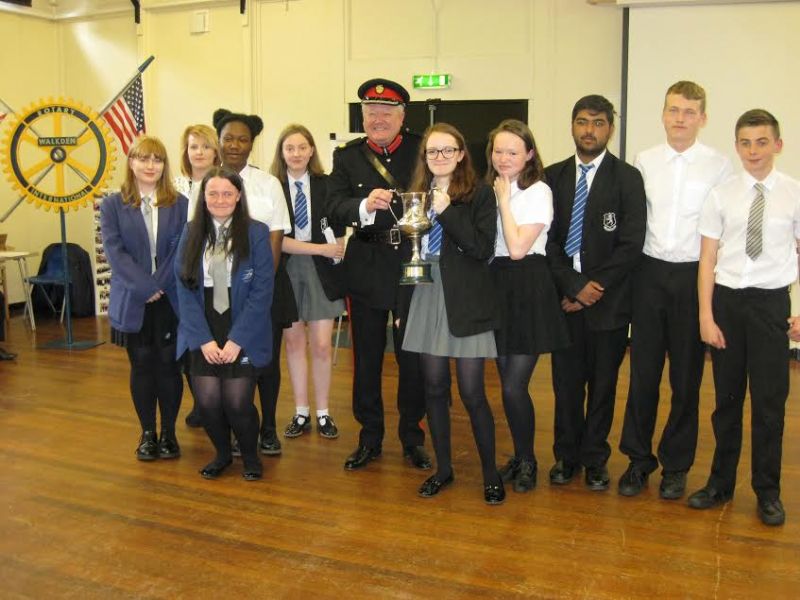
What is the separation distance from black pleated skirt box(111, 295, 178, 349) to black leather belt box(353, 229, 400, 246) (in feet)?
3.23

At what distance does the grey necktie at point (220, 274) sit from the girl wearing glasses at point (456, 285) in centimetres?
85

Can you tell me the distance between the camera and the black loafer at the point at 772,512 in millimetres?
3295

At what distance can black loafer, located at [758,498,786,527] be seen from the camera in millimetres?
3295

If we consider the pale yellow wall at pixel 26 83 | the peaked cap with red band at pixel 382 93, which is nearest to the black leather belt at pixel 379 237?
the peaked cap with red band at pixel 382 93

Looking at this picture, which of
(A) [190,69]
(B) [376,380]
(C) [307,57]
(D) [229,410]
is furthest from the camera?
(A) [190,69]

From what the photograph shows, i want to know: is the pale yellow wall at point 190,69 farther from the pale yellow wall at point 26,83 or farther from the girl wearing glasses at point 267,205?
the girl wearing glasses at point 267,205

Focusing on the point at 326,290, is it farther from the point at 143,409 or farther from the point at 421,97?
the point at 421,97

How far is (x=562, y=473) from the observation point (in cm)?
375

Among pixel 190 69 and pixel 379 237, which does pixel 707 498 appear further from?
pixel 190 69

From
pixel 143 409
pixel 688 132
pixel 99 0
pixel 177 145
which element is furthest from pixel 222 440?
pixel 99 0

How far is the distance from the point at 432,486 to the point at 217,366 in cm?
108

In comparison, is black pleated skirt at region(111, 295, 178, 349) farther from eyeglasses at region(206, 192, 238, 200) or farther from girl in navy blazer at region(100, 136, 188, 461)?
eyeglasses at region(206, 192, 238, 200)

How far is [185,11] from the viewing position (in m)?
9.02

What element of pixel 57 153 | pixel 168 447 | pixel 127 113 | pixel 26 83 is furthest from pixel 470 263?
pixel 26 83
